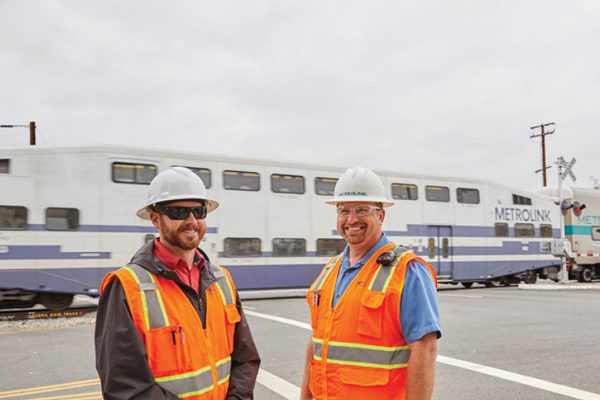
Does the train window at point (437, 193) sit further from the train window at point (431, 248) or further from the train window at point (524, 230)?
the train window at point (524, 230)

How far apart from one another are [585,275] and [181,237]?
26835 mm

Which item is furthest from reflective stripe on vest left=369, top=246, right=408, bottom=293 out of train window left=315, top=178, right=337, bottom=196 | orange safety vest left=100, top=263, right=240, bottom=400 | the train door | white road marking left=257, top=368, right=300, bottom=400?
the train door

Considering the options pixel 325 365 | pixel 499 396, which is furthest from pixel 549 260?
pixel 325 365

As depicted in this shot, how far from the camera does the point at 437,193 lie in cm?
1922

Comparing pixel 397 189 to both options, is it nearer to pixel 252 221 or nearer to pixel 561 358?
pixel 252 221

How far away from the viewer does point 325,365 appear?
2904mm

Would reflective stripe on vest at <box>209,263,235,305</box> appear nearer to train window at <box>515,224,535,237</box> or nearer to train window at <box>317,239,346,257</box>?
train window at <box>317,239,346,257</box>

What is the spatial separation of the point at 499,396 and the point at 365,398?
3712 mm

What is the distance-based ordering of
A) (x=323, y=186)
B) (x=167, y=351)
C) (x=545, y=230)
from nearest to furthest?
1. (x=167, y=351)
2. (x=323, y=186)
3. (x=545, y=230)

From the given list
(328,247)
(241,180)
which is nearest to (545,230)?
(328,247)

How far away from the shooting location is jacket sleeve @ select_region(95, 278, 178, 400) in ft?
7.48

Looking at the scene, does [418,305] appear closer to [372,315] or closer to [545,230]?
[372,315]

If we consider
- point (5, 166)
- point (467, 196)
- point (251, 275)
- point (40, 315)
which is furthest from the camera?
point (467, 196)

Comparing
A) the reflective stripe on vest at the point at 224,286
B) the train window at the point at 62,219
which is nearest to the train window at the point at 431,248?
the train window at the point at 62,219
